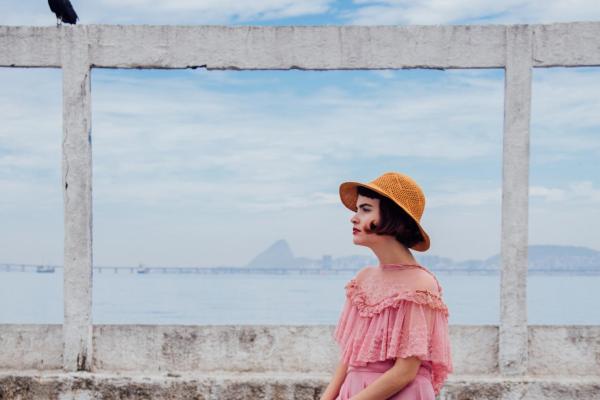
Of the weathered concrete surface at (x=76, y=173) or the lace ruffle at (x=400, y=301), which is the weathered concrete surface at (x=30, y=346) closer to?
the weathered concrete surface at (x=76, y=173)

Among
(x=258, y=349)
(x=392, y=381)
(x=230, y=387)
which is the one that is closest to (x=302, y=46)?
(x=258, y=349)

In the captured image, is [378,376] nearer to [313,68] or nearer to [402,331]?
[402,331]

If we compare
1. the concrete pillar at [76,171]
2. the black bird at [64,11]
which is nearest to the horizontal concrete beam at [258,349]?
the concrete pillar at [76,171]

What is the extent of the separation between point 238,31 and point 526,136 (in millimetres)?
1909

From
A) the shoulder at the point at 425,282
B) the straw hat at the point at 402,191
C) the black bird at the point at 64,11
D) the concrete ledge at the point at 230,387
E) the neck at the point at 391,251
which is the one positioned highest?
the black bird at the point at 64,11

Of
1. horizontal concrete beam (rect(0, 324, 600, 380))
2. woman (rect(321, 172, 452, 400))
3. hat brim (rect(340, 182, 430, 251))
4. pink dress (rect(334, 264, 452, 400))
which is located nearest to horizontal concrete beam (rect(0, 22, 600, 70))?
horizontal concrete beam (rect(0, 324, 600, 380))

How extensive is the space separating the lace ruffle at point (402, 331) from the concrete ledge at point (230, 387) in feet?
8.86

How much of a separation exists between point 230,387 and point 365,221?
2.98 metres

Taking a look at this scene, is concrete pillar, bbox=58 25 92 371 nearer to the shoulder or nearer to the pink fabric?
the pink fabric

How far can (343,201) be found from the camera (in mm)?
3318

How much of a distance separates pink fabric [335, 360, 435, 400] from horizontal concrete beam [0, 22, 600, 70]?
124 inches

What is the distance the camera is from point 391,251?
10.1 feet

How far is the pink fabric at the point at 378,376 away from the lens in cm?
298

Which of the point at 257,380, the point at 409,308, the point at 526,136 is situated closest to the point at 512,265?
the point at 526,136
